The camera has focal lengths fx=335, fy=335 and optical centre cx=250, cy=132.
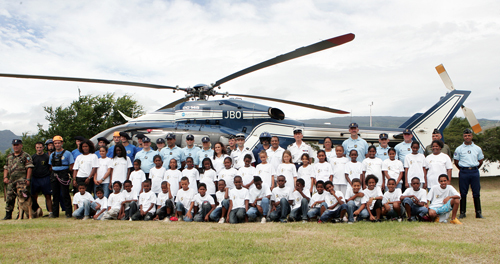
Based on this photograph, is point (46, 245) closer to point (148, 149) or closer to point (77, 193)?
point (77, 193)

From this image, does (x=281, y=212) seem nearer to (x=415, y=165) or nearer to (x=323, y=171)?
(x=323, y=171)

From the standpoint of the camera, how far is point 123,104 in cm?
3381

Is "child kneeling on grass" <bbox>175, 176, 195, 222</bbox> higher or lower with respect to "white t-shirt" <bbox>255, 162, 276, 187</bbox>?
lower

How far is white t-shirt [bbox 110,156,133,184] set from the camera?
8023 mm

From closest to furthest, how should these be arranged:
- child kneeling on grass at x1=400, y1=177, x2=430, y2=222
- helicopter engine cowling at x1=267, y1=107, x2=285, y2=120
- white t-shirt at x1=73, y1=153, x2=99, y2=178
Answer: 1. child kneeling on grass at x1=400, y1=177, x2=430, y2=222
2. white t-shirt at x1=73, y1=153, x2=99, y2=178
3. helicopter engine cowling at x1=267, y1=107, x2=285, y2=120

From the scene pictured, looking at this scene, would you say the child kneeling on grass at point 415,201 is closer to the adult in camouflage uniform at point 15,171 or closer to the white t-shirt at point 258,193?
the white t-shirt at point 258,193

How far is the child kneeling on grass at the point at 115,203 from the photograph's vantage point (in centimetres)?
757

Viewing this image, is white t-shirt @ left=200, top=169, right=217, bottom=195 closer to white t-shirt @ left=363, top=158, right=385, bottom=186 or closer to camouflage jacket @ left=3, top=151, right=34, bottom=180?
white t-shirt @ left=363, top=158, right=385, bottom=186

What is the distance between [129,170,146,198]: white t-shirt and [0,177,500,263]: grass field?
1.44 metres

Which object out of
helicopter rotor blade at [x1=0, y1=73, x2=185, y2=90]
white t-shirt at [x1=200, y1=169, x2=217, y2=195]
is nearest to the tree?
helicopter rotor blade at [x1=0, y1=73, x2=185, y2=90]

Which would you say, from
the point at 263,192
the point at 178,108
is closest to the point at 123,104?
the point at 178,108

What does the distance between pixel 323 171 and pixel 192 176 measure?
296cm

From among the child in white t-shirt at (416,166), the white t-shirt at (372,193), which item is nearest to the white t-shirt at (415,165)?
the child in white t-shirt at (416,166)

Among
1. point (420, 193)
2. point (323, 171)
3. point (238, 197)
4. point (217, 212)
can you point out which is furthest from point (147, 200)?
point (420, 193)
